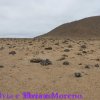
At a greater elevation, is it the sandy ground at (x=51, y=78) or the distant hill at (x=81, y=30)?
the distant hill at (x=81, y=30)

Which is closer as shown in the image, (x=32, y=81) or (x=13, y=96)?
(x=13, y=96)

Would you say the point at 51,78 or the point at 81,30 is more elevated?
the point at 81,30

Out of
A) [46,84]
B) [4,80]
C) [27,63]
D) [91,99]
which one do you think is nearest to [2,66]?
[27,63]

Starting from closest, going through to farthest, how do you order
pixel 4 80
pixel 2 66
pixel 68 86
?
pixel 68 86 < pixel 4 80 < pixel 2 66

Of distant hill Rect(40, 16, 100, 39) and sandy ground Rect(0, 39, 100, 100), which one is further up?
distant hill Rect(40, 16, 100, 39)

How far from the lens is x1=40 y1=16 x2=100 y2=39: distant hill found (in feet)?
128

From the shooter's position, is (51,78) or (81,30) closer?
(51,78)

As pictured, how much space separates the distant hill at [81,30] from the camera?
39031 mm

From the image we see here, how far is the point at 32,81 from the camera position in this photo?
25.2 feet

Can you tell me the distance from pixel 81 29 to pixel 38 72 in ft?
112

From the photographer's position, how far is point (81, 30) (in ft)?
137

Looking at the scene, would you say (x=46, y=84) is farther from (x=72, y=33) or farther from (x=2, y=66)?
(x=72, y=33)

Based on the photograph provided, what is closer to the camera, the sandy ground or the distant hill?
the sandy ground

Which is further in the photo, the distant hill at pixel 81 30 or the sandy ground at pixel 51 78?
the distant hill at pixel 81 30
